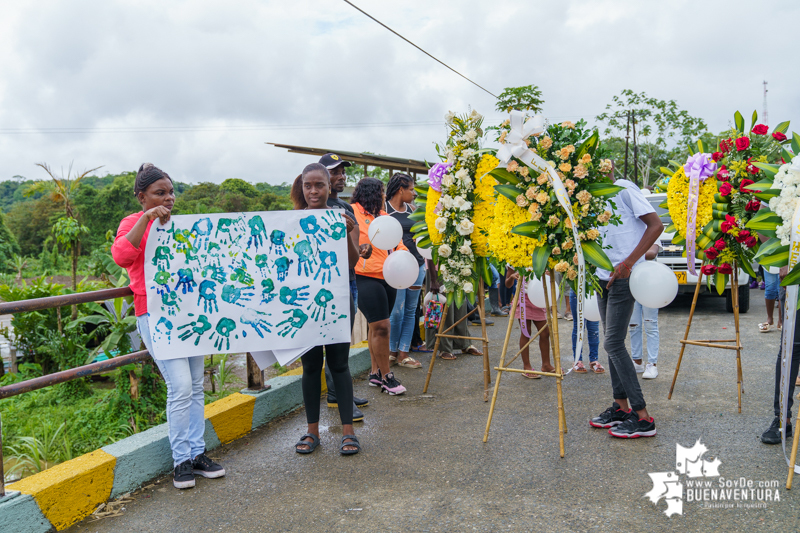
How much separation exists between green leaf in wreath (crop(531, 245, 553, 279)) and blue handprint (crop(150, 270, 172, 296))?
8.24 feet

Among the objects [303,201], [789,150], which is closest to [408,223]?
[303,201]

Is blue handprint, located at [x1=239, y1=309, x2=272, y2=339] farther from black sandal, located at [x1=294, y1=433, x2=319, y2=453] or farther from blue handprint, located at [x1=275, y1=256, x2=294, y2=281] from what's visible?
black sandal, located at [x1=294, y1=433, x2=319, y2=453]

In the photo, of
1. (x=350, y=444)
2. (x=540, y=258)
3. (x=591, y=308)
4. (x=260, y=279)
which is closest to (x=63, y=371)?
(x=260, y=279)

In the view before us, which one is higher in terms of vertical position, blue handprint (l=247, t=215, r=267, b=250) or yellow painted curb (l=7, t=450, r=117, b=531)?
blue handprint (l=247, t=215, r=267, b=250)

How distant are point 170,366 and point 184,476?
28.2 inches

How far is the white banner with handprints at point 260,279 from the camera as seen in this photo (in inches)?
154

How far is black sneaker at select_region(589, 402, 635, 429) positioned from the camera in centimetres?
445

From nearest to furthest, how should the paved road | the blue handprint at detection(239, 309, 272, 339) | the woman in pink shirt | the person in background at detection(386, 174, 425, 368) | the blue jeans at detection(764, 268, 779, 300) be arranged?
1. the paved road
2. the woman in pink shirt
3. the blue handprint at detection(239, 309, 272, 339)
4. the person in background at detection(386, 174, 425, 368)
5. the blue jeans at detection(764, 268, 779, 300)

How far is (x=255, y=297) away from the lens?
159 inches

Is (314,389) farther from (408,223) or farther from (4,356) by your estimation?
(4,356)

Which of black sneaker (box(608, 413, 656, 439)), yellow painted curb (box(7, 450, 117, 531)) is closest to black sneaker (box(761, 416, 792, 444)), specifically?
black sneaker (box(608, 413, 656, 439))

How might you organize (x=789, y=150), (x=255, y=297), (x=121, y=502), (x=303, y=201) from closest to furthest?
(x=121, y=502)
(x=789, y=150)
(x=255, y=297)
(x=303, y=201)

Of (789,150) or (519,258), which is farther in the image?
(519,258)

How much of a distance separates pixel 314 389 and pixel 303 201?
1.44m
